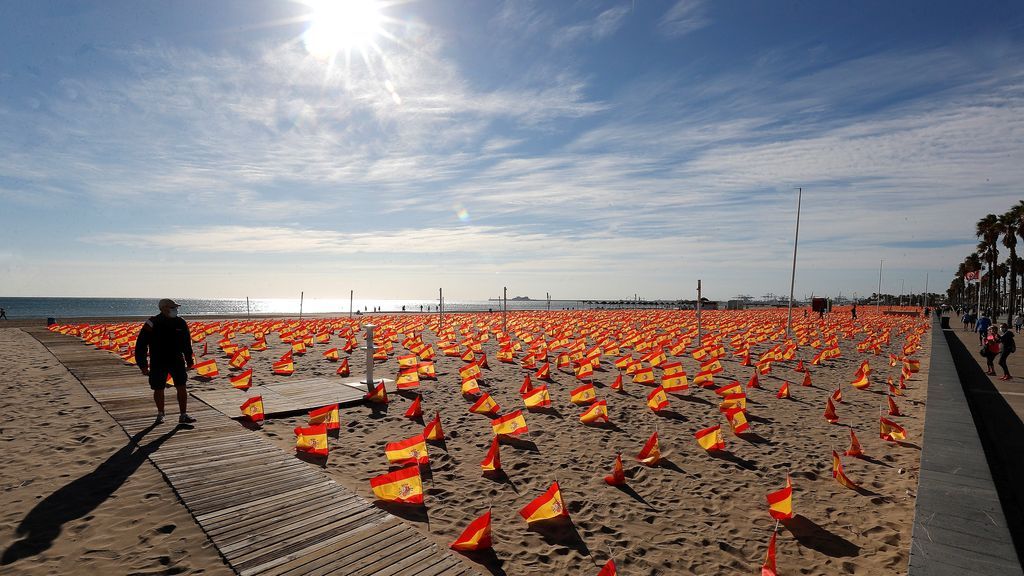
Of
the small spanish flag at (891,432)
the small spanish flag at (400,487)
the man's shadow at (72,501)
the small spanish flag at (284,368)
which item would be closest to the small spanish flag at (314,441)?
the small spanish flag at (400,487)

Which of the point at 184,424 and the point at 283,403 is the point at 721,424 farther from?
the point at 184,424

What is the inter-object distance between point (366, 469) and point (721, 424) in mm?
6388

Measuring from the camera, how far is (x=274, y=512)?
186 inches

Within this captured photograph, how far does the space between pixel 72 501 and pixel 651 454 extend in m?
6.84

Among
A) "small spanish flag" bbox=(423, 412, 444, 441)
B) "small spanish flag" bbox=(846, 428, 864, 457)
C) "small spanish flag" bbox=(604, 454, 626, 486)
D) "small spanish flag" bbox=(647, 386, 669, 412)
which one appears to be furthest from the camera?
"small spanish flag" bbox=(647, 386, 669, 412)

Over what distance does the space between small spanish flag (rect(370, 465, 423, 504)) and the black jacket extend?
4230 millimetres

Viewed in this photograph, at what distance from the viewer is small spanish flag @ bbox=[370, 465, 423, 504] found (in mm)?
5230

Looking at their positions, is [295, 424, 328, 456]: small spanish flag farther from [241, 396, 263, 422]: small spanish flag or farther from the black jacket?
the black jacket

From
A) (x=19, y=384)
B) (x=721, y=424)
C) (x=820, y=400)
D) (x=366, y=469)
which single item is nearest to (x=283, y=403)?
(x=366, y=469)

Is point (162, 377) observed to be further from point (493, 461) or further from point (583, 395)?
point (583, 395)

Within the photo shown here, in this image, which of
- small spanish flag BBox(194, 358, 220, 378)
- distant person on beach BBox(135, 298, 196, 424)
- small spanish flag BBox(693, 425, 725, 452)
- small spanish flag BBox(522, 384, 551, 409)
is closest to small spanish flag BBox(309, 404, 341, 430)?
distant person on beach BBox(135, 298, 196, 424)

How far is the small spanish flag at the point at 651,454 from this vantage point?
6.81m

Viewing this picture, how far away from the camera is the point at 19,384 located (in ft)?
36.0

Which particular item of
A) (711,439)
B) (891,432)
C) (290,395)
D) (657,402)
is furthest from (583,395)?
(290,395)
